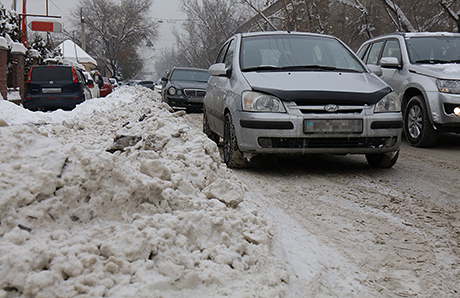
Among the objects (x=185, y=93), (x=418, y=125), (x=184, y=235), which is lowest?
(x=185, y=93)

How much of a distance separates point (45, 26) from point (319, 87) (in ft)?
103

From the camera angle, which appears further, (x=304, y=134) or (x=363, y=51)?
(x=363, y=51)

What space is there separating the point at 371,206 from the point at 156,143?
2.01 m

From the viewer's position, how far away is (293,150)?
491cm

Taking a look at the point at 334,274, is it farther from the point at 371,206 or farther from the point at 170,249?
the point at 371,206

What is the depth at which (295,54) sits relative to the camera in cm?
596

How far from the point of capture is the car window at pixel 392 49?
8400 millimetres

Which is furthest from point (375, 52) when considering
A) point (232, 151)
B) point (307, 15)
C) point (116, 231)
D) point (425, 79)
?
point (307, 15)

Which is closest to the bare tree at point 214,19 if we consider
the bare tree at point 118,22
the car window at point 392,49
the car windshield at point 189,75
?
the bare tree at point 118,22

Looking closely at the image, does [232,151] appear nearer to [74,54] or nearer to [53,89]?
[53,89]

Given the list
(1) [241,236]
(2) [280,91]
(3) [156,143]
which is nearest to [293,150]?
(2) [280,91]

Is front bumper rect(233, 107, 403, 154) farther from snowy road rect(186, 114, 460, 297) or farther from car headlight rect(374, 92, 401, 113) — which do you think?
snowy road rect(186, 114, 460, 297)

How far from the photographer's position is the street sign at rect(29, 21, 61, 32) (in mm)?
31734

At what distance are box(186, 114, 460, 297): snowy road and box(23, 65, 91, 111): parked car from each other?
11245mm
